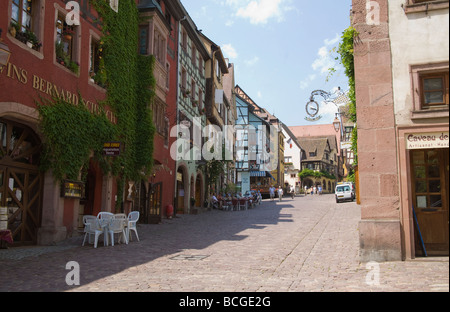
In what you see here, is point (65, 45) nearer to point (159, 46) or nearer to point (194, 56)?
point (159, 46)

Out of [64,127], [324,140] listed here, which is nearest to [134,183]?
[64,127]

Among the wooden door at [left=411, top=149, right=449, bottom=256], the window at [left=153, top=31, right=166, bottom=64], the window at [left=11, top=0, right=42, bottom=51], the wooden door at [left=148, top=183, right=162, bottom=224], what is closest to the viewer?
the wooden door at [left=411, top=149, right=449, bottom=256]

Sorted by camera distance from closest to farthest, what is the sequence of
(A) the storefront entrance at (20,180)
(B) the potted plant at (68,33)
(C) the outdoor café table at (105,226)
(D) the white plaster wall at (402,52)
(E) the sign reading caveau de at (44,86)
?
(D) the white plaster wall at (402,52)
(E) the sign reading caveau de at (44,86)
(A) the storefront entrance at (20,180)
(C) the outdoor café table at (105,226)
(B) the potted plant at (68,33)

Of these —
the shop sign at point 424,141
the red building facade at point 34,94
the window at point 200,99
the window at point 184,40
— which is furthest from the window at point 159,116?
the shop sign at point 424,141

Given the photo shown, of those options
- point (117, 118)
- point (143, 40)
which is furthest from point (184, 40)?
point (117, 118)

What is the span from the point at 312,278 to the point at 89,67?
1079cm

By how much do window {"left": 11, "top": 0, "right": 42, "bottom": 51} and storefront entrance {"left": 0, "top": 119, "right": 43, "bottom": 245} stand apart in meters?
2.13

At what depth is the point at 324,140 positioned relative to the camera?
86250 millimetres

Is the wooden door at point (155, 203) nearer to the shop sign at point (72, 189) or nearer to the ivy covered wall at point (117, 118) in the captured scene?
the ivy covered wall at point (117, 118)

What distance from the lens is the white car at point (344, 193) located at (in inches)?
1457

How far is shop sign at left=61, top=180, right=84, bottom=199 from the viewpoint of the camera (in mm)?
12859

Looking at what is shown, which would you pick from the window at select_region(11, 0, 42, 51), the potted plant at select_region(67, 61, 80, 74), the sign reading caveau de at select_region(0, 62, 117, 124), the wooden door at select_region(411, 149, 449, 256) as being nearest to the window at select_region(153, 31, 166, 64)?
the sign reading caveau de at select_region(0, 62, 117, 124)

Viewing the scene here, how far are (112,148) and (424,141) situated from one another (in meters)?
9.55

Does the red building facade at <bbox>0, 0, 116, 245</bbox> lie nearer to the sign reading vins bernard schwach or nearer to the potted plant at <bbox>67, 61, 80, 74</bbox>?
the potted plant at <bbox>67, 61, 80, 74</bbox>
